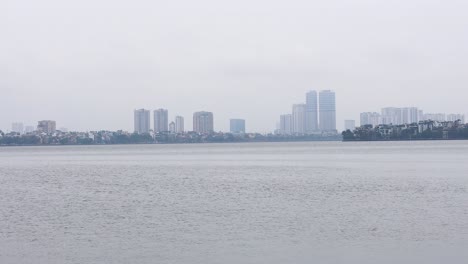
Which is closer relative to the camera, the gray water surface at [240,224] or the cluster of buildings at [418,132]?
the gray water surface at [240,224]

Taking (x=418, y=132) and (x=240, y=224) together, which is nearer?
(x=240, y=224)

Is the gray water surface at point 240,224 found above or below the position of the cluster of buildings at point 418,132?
below

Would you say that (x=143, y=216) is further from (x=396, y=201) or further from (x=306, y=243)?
(x=396, y=201)

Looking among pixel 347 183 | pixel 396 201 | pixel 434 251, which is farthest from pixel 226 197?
pixel 434 251

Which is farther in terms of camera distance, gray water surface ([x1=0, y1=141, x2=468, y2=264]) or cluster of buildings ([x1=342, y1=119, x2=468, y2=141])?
cluster of buildings ([x1=342, y1=119, x2=468, y2=141])

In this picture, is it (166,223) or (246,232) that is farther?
(166,223)

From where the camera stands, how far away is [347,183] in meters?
37.8

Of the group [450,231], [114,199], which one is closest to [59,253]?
[450,231]

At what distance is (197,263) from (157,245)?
8.45ft

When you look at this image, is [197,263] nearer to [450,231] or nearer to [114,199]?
[450,231]

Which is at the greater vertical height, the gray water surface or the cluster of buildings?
the cluster of buildings

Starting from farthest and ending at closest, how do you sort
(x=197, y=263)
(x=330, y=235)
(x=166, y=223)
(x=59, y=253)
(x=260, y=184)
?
(x=260, y=184) → (x=166, y=223) → (x=330, y=235) → (x=59, y=253) → (x=197, y=263)

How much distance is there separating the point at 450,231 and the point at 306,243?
4.50 m

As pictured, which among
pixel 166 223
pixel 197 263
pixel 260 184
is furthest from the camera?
pixel 260 184
